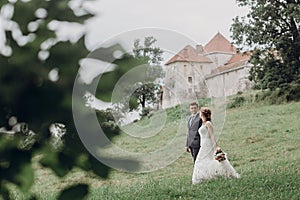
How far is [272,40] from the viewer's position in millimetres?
17109

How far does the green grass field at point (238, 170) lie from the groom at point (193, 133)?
0.31 metres

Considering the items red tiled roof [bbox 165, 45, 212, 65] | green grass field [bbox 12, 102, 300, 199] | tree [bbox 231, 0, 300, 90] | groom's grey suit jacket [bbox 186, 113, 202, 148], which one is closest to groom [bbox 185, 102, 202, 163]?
groom's grey suit jacket [bbox 186, 113, 202, 148]

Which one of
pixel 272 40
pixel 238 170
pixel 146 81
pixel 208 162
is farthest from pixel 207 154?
pixel 272 40

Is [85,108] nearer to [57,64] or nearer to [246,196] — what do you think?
[57,64]

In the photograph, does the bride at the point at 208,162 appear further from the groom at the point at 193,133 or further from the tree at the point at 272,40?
the tree at the point at 272,40

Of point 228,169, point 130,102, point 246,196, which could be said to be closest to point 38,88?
point 130,102

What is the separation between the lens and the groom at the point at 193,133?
7127 mm

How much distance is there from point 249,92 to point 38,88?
63.8ft

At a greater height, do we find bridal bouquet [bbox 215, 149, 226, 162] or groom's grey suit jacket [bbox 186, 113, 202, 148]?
groom's grey suit jacket [bbox 186, 113, 202, 148]

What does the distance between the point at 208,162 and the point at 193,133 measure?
0.47 m

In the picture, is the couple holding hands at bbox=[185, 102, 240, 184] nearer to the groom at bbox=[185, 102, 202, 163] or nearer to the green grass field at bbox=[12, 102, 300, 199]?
the groom at bbox=[185, 102, 202, 163]

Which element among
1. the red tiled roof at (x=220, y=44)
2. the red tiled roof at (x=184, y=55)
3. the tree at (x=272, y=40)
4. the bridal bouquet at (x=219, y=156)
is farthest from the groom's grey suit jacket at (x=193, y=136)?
the red tiled roof at (x=220, y=44)

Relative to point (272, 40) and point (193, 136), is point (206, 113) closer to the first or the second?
point (193, 136)

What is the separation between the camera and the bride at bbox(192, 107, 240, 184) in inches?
271
